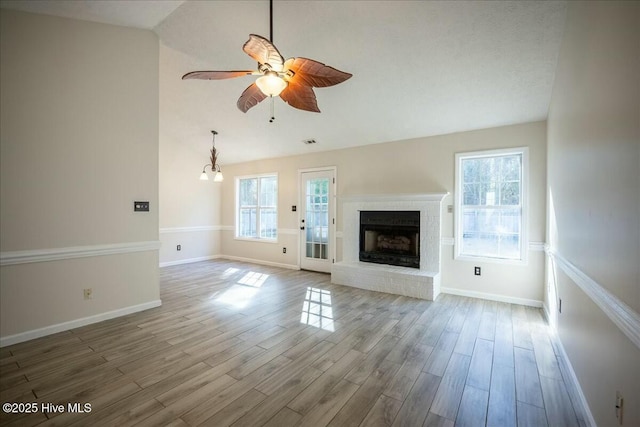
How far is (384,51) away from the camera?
9.91ft

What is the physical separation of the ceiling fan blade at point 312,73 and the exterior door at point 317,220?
3.33 meters

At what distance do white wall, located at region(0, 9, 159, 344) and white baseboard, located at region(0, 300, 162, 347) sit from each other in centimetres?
1

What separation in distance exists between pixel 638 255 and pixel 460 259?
3314 millimetres

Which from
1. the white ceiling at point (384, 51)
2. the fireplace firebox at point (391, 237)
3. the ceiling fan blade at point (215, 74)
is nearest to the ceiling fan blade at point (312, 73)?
the ceiling fan blade at point (215, 74)

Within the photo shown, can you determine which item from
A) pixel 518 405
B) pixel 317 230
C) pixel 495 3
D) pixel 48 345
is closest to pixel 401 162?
pixel 317 230

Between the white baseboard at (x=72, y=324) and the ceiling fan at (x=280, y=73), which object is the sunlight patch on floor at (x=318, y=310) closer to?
the white baseboard at (x=72, y=324)

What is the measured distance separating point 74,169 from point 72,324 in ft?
5.42

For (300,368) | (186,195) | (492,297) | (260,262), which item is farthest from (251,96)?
(186,195)

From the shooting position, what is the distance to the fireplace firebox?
14.9 ft

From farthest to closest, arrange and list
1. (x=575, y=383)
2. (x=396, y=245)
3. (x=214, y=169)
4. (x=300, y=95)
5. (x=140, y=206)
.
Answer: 1. (x=214, y=169)
2. (x=396, y=245)
3. (x=140, y=206)
4. (x=300, y=95)
5. (x=575, y=383)

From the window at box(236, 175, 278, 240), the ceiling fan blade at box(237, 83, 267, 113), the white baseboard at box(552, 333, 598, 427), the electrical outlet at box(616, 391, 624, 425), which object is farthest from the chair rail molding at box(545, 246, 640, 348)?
the window at box(236, 175, 278, 240)

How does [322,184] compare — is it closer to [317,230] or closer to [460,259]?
[317,230]

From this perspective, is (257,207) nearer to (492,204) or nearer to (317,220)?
(317,220)

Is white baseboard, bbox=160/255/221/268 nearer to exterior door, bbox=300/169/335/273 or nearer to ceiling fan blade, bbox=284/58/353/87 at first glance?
exterior door, bbox=300/169/335/273
